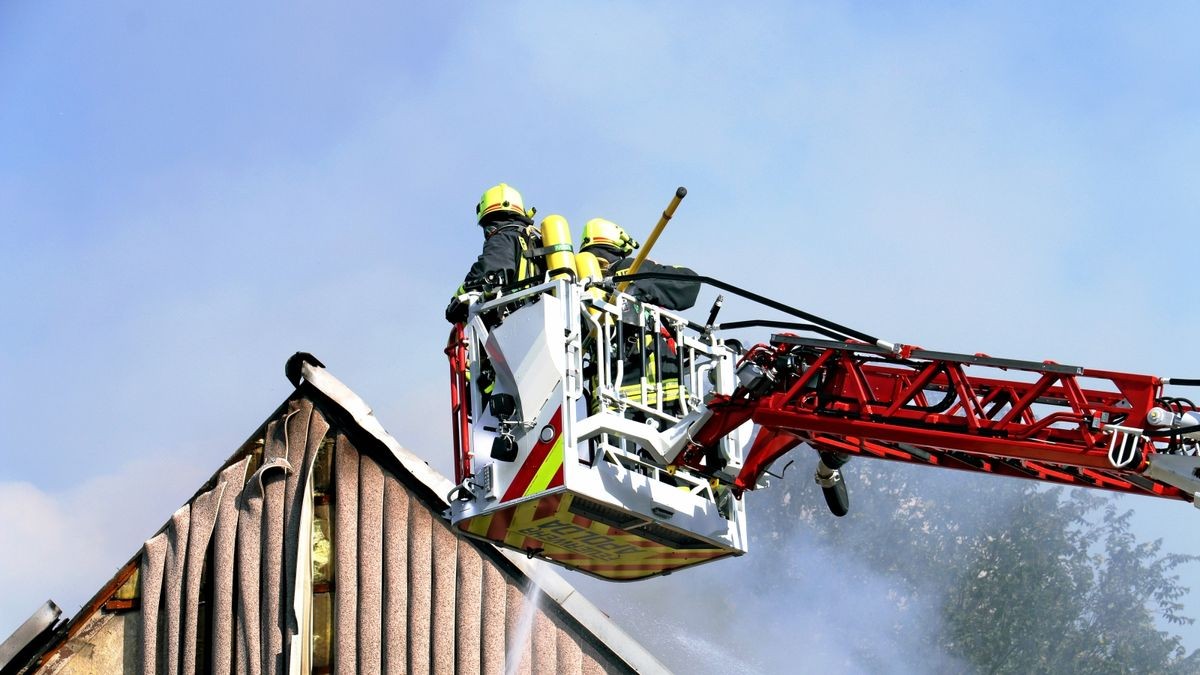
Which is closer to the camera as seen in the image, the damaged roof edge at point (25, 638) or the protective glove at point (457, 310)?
the protective glove at point (457, 310)

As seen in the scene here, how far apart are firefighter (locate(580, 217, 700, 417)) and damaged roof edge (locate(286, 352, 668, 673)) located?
199cm

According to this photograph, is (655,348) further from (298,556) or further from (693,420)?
(298,556)

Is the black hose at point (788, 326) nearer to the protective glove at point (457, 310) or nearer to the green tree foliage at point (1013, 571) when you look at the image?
the protective glove at point (457, 310)

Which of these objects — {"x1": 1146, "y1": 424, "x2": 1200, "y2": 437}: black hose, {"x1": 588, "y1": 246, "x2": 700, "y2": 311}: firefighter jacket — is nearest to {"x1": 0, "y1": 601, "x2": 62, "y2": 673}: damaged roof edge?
{"x1": 588, "y1": 246, "x2": 700, "y2": 311}: firefighter jacket

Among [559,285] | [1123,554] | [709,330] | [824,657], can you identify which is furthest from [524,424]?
[1123,554]

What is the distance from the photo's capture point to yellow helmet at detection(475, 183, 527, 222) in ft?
37.8

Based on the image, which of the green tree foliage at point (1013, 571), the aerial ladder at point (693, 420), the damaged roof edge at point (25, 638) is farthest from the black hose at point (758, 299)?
the green tree foliage at point (1013, 571)

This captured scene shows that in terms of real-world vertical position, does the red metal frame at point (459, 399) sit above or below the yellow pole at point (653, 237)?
→ below

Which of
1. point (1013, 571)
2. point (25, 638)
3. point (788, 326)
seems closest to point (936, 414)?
point (788, 326)

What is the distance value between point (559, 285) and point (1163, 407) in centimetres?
361

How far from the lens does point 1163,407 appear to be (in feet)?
30.3

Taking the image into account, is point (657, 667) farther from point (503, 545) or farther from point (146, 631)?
point (146, 631)

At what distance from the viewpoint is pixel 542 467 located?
33.2ft

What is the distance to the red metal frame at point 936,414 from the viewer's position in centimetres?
921
